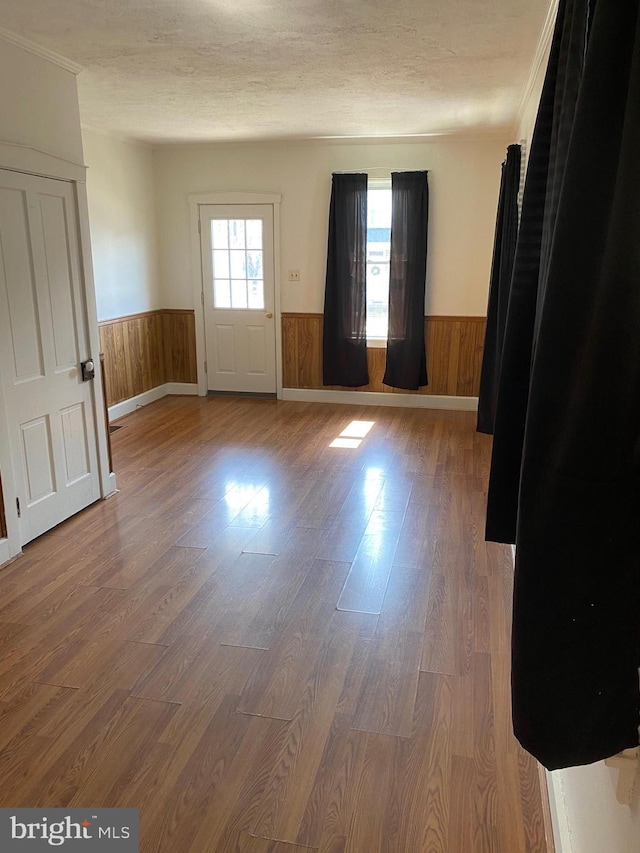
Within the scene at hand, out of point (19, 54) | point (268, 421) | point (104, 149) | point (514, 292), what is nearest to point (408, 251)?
point (268, 421)

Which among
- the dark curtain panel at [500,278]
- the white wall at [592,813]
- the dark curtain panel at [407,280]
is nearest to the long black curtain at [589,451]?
the white wall at [592,813]

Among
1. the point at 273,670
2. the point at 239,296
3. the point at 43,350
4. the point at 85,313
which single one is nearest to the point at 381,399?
the point at 239,296

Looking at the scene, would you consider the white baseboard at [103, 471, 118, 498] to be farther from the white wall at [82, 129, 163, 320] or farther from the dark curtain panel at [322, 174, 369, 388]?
the dark curtain panel at [322, 174, 369, 388]

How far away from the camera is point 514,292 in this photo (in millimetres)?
1483

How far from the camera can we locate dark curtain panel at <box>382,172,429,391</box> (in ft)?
19.7

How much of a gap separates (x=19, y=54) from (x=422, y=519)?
330cm

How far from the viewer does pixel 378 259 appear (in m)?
6.29

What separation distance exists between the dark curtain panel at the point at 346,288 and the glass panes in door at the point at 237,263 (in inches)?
31.2

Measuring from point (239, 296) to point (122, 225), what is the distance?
1356 millimetres

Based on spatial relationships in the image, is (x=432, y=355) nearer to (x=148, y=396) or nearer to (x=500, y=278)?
(x=500, y=278)

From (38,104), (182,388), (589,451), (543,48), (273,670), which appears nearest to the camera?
(589,451)

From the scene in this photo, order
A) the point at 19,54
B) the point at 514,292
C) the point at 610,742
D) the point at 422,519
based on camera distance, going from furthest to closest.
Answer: the point at 422,519 < the point at 19,54 < the point at 514,292 < the point at 610,742

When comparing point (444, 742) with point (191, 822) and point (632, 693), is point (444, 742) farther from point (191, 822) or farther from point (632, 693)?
point (632, 693)

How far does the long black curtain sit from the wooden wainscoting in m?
5.44
